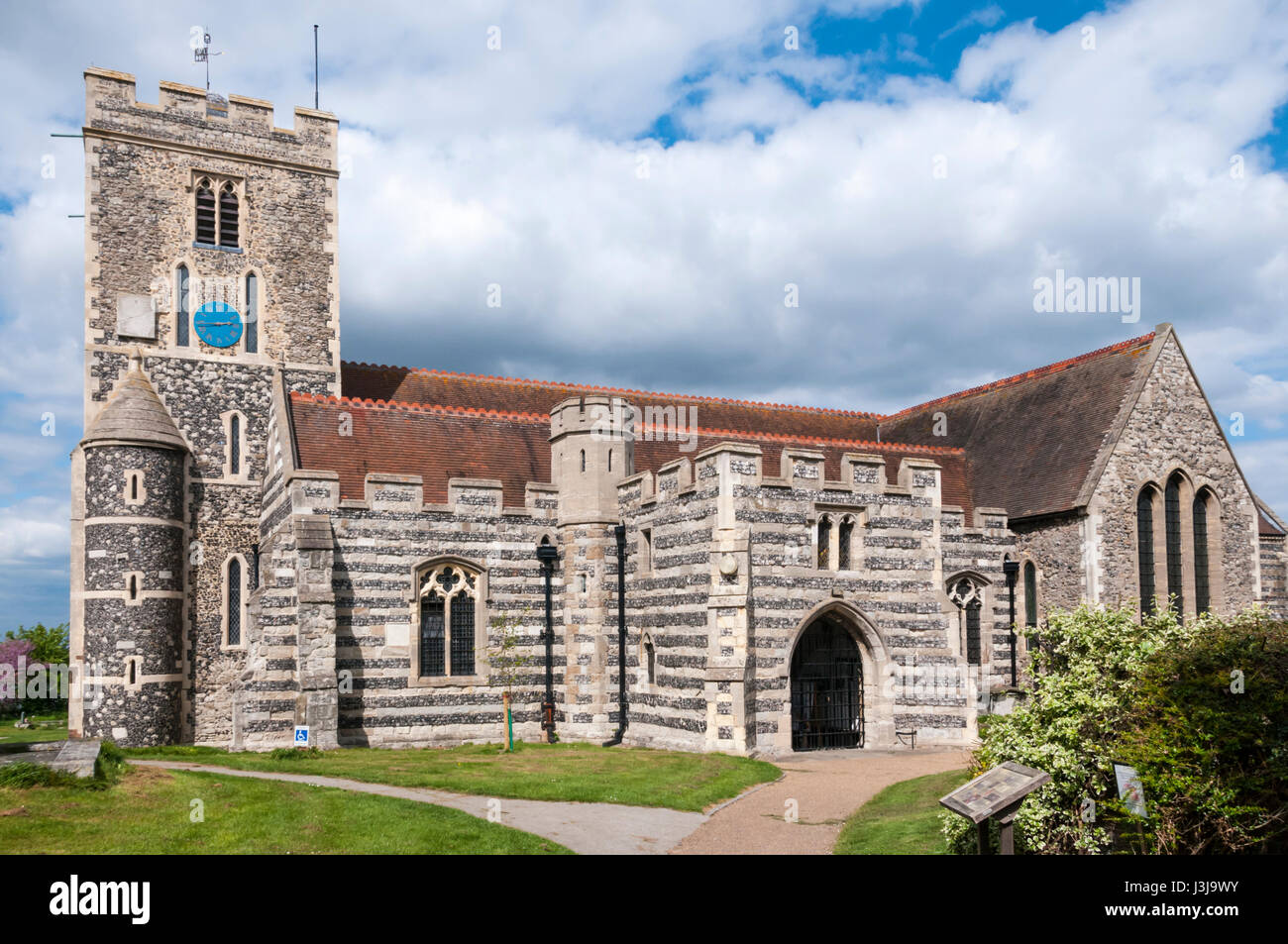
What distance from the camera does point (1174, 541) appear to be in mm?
25359

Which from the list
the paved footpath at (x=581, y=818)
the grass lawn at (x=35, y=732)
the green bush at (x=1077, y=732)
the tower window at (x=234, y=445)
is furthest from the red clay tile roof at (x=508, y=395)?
the green bush at (x=1077, y=732)

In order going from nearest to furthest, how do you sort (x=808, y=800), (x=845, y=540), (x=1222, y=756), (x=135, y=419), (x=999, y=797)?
(x=999, y=797), (x=1222, y=756), (x=808, y=800), (x=845, y=540), (x=135, y=419)

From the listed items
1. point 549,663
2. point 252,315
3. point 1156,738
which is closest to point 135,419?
point 252,315

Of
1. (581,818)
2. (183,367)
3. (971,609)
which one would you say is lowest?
(581,818)

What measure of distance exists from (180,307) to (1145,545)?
24943 mm

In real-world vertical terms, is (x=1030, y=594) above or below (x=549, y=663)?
above

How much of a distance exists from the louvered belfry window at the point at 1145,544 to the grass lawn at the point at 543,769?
1228 centimetres

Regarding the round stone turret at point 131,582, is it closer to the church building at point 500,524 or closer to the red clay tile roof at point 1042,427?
the church building at point 500,524

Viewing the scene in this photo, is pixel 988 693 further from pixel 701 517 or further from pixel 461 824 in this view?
pixel 461 824

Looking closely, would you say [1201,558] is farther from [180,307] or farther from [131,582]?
[180,307]

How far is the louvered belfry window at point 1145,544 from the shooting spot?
2455cm

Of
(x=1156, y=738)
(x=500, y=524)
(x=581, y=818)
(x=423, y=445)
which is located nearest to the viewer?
(x=1156, y=738)

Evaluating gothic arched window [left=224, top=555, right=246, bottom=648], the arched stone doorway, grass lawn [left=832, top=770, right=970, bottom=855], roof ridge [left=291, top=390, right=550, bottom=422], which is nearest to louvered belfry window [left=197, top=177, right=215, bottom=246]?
roof ridge [left=291, top=390, right=550, bottom=422]

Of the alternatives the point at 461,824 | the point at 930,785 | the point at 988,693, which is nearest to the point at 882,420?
the point at 988,693
